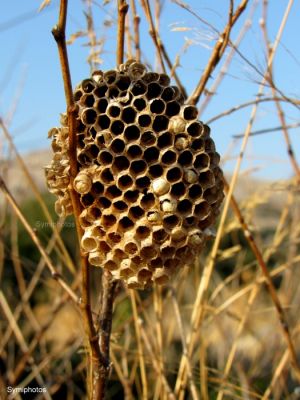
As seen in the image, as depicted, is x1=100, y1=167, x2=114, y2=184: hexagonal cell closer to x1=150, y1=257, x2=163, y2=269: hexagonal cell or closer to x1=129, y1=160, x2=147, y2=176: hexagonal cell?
x1=129, y1=160, x2=147, y2=176: hexagonal cell

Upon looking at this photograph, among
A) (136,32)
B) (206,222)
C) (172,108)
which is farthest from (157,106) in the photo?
(136,32)

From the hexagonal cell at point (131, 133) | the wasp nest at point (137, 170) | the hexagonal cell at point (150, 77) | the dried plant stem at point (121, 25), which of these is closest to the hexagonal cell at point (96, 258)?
the wasp nest at point (137, 170)

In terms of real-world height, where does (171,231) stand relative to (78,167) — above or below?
below

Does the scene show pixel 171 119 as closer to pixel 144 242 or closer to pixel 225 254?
pixel 144 242

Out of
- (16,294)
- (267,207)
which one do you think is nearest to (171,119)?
(16,294)

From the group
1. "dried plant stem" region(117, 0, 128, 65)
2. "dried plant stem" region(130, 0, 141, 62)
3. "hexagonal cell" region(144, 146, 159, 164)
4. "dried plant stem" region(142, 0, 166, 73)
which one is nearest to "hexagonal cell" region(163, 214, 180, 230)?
"hexagonal cell" region(144, 146, 159, 164)

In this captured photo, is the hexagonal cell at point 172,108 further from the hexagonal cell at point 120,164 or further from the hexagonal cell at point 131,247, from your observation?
the hexagonal cell at point 131,247

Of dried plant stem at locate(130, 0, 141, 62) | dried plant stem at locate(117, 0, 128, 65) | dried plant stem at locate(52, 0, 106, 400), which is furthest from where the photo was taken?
dried plant stem at locate(130, 0, 141, 62)

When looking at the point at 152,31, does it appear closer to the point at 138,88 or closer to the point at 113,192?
the point at 138,88
